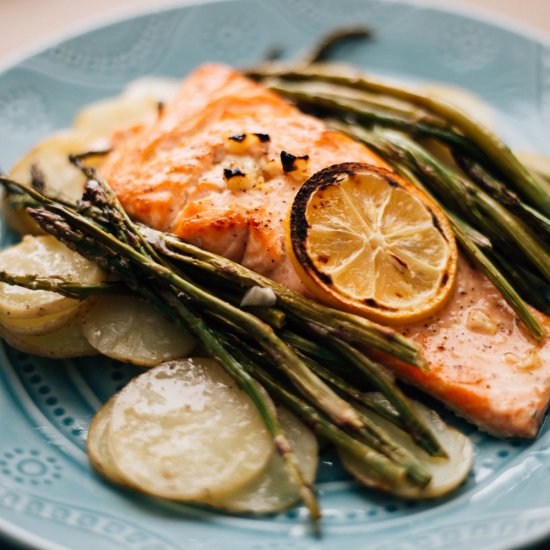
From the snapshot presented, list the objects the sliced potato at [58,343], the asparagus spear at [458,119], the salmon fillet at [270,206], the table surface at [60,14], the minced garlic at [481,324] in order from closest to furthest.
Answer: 1. the salmon fillet at [270,206]
2. the minced garlic at [481,324]
3. the sliced potato at [58,343]
4. the asparagus spear at [458,119]
5. the table surface at [60,14]

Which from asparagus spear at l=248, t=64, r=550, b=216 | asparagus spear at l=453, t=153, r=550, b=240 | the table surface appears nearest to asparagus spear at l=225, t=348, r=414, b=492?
asparagus spear at l=453, t=153, r=550, b=240

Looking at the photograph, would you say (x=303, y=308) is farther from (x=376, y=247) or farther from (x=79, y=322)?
(x=79, y=322)

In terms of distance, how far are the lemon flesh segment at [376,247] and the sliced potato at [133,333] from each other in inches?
36.4

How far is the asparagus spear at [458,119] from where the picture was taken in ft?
14.5

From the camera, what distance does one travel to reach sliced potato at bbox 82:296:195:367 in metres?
3.85

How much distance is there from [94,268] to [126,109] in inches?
83.0

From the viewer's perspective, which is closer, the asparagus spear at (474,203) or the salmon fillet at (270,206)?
the salmon fillet at (270,206)

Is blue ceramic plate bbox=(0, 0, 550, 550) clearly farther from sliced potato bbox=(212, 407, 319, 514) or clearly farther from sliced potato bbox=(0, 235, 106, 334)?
sliced potato bbox=(0, 235, 106, 334)

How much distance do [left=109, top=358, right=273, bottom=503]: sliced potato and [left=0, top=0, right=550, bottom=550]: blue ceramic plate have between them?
0.16 meters

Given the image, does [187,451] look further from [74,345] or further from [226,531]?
[74,345]

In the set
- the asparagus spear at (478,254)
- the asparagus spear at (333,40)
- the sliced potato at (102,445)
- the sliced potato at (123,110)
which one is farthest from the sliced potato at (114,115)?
the sliced potato at (102,445)

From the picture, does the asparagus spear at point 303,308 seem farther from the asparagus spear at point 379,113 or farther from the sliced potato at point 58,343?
the asparagus spear at point 379,113

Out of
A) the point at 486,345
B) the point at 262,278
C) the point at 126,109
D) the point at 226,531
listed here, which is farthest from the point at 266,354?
the point at 126,109

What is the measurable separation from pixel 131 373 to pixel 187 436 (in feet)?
2.93
